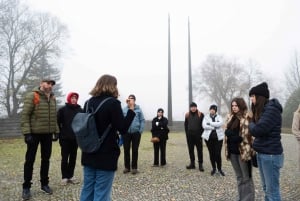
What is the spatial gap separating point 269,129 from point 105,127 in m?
2.12

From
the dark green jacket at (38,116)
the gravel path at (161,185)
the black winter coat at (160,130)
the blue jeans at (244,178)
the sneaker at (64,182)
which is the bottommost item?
the gravel path at (161,185)

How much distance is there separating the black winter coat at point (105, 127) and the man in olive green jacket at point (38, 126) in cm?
238

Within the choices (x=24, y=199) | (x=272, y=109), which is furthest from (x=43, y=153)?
(x=272, y=109)

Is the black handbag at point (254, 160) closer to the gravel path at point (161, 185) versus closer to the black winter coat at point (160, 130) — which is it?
the gravel path at point (161, 185)

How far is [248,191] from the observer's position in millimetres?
4934

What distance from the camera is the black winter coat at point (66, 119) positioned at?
6.73 meters

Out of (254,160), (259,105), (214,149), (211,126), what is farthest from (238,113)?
(214,149)

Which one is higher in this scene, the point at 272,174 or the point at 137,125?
the point at 137,125

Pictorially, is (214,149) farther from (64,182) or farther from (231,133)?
(64,182)

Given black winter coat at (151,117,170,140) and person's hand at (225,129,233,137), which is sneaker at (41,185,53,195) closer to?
person's hand at (225,129,233,137)

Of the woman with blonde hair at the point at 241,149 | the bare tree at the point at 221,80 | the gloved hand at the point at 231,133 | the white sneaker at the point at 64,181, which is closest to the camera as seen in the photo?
the woman with blonde hair at the point at 241,149

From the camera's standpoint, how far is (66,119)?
6.80 metres

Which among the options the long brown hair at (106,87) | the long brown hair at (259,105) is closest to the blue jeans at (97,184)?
the long brown hair at (106,87)

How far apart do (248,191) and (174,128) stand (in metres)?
25.6
